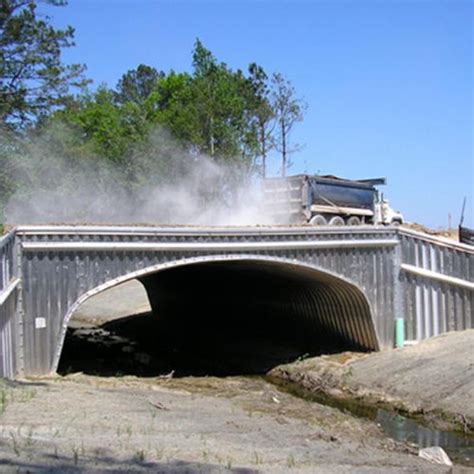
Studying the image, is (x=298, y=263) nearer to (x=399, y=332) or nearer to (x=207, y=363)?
(x=399, y=332)

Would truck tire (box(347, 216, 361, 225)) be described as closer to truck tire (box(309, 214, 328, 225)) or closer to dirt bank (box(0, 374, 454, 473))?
truck tire (box(309, 214, 328, 225))

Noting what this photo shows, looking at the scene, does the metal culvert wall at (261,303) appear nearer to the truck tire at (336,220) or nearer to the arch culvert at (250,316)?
the arch culvert at (250,316)

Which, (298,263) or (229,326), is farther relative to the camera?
(229,326)

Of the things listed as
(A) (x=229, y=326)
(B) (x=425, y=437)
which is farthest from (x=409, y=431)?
(A) (x=229, y=326)

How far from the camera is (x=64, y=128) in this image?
37.0m

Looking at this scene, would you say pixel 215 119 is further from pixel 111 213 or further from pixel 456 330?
pixel 456 330

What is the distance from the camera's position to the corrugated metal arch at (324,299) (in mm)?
18656

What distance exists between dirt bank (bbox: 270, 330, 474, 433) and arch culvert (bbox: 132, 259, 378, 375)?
4.90ft

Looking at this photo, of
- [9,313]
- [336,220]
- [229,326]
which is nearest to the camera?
[9,313]

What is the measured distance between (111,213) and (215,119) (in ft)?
26.7

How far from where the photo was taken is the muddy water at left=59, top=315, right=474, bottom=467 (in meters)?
14.7

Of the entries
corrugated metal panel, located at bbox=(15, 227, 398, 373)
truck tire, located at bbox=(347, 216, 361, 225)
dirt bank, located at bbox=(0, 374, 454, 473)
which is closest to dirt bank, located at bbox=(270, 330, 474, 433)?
corrugated metal panel, located at bbox=(15, 227, 398, 373)

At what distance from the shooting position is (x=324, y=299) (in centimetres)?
2302

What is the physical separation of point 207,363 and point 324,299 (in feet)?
14.6
